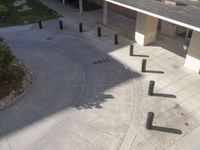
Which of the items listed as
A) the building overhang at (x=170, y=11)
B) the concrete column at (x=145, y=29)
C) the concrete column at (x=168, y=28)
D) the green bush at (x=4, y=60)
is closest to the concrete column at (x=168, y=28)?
the concrete column at (x=168, y=28)

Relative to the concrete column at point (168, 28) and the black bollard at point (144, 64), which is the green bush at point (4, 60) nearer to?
the black bollard at point (144, 64)

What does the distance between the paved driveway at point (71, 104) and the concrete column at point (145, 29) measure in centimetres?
334

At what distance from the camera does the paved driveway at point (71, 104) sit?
10.3 metres

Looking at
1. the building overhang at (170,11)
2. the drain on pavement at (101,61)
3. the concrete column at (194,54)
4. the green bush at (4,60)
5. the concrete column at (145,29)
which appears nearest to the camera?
the building overhang at (170,11)

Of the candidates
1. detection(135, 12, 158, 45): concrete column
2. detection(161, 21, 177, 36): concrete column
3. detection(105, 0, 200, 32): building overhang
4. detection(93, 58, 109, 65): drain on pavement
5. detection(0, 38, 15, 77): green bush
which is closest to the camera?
detection(105, 0, 200, 32): building overhang

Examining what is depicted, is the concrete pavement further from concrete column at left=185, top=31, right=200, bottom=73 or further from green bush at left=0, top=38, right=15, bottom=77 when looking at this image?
green bush at left=0, top=38, right=15, bottom=77

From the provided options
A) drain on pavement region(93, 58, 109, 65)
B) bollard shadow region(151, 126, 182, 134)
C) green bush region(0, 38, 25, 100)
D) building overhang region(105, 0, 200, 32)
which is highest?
building overhang region(105, 0, 200, 32)

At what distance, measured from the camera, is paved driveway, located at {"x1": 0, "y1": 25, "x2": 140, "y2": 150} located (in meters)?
10.3

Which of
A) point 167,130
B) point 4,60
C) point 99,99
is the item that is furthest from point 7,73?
point 167,130

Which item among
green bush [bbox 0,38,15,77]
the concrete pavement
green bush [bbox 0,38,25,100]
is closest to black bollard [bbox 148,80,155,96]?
the concrete pavement

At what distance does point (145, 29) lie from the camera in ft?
56.6

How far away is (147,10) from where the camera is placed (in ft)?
44.4

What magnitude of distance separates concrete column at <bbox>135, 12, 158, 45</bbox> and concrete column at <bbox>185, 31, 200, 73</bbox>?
3.98 metres

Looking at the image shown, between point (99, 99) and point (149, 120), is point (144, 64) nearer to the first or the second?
point (99, 99)
